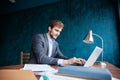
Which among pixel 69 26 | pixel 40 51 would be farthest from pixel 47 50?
pixel 69 26

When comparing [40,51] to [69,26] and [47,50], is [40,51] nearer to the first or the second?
[47,50]

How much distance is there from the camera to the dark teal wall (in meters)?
3.86

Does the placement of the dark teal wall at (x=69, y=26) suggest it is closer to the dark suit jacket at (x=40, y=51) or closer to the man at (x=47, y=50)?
the man at (x=47, y=50)

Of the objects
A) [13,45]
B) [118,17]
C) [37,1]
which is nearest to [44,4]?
[37,1]

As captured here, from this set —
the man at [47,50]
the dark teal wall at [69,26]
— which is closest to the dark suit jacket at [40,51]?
the man at [47,50]

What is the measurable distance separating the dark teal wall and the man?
5.47ft

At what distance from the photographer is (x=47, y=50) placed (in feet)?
6.91

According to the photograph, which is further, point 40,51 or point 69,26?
point 69,26

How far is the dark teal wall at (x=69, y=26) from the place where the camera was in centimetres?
386

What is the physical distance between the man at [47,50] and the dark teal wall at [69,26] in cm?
167

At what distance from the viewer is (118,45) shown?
12.4 feet

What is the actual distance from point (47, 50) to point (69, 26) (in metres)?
2.06

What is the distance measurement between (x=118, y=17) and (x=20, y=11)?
2.21 m

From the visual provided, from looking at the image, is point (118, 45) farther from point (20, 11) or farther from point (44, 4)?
point (20, 11)
